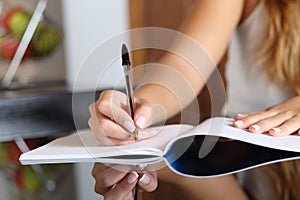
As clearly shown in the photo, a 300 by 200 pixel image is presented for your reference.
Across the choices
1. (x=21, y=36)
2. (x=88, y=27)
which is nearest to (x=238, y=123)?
(x=21, y=36)

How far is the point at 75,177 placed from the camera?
2.52 feet

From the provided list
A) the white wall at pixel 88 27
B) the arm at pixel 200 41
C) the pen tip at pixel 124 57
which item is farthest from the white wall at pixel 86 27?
the pen tip at pixel 124 57

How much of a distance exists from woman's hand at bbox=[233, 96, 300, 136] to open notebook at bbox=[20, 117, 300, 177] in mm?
15

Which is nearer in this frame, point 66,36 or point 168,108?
point 168,108

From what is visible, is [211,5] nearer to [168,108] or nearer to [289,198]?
[168,108]

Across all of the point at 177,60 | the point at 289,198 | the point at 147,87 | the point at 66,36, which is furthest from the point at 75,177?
the point at 66,36

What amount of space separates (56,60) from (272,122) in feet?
4.61

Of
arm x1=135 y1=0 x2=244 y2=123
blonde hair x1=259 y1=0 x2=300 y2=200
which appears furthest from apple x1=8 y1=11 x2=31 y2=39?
blonde hair x1=259 y1=0 x2=300 y2=200

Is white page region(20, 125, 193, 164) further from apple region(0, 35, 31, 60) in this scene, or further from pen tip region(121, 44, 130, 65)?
apple region(0, 35, 31, 60)

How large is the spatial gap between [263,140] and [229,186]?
118 mm

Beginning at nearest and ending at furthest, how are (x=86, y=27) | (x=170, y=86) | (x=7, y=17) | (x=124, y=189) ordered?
(x=124, y=189)
(x=170, y=86)
(x=7, y=17)
(x=86, y=27)

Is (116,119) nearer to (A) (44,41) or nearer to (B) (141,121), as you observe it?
(B) (141,121)

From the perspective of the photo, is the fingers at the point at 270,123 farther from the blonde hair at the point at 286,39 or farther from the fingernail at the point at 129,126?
the blonde hair at the point at 286,39

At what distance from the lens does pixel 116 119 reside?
826mm
